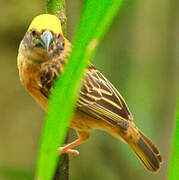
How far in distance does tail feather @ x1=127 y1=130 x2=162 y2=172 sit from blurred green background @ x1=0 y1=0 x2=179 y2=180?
2.16 metres

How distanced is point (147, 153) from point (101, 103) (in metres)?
0.50

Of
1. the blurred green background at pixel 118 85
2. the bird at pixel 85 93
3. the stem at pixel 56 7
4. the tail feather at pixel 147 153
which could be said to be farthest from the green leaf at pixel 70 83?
the blurred green background at pixel 118 85

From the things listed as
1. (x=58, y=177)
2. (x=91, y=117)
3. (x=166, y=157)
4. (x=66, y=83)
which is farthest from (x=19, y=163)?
(x=66, y=83)

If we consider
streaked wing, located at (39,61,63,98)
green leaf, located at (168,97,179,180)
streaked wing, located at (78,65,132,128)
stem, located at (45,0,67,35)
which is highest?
stem, located at (45,0,67,35)

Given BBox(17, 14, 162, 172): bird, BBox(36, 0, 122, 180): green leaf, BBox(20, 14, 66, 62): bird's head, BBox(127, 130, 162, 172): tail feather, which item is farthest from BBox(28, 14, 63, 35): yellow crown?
BBox(36, 0, 122, 180): green leaf

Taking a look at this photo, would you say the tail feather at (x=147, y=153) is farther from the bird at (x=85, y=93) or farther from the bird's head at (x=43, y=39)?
the bird's head at (x=43, y=39)

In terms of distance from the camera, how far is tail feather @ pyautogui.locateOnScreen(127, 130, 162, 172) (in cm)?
302

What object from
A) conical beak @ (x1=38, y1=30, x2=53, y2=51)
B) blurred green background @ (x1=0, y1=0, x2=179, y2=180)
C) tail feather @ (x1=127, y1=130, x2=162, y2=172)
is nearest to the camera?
conical beak @ (x1=38, y1=30, x2=53, y2=51)

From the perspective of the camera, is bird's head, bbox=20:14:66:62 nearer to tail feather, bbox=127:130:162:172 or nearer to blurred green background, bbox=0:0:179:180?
tail feather, bbox=127:130:162:172

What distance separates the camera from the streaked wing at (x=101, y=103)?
2852 mm

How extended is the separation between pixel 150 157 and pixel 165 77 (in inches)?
127

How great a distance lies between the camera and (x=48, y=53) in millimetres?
2875

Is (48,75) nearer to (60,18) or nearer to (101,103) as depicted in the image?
(101,103)

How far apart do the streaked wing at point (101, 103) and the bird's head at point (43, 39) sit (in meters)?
0.30
